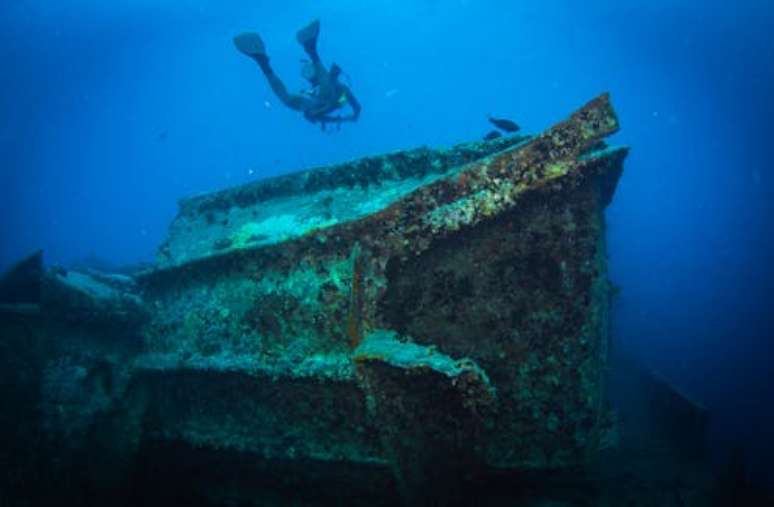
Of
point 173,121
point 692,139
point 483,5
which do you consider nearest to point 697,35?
point 692,139

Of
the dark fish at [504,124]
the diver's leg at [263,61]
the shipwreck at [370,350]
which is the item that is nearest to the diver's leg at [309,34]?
the diver's leg at [263,61]

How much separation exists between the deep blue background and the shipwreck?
27.5 feet

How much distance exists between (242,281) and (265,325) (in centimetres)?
45

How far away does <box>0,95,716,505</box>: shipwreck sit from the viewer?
118 inches

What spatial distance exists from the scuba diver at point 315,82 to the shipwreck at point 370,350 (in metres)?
4.49

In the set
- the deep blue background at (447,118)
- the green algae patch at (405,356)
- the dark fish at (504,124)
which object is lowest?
the green algae patch at (405,356)

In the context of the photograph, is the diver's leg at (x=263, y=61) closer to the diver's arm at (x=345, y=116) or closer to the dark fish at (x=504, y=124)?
the diver's arm at (x=345, y=116)

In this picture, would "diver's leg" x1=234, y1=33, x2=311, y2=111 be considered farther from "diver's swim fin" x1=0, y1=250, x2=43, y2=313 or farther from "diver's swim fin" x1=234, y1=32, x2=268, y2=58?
"diver's swim fin" x1=0, y1=250, x2=43, y2=313

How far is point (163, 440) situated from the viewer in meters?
4.07

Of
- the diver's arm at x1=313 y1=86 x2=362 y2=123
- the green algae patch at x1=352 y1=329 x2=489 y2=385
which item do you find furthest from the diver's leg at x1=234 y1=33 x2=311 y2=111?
the green algae patch at x1=352 y1=329 x2=489 y2=385

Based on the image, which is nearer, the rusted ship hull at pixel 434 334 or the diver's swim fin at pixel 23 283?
the rusted ship hull at pixel 434 334

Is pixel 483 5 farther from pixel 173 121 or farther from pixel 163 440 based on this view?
pixel 163 440

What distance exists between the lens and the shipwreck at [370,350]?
299cm

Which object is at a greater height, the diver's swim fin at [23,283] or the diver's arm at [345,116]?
the diver's arm at [345,116]
